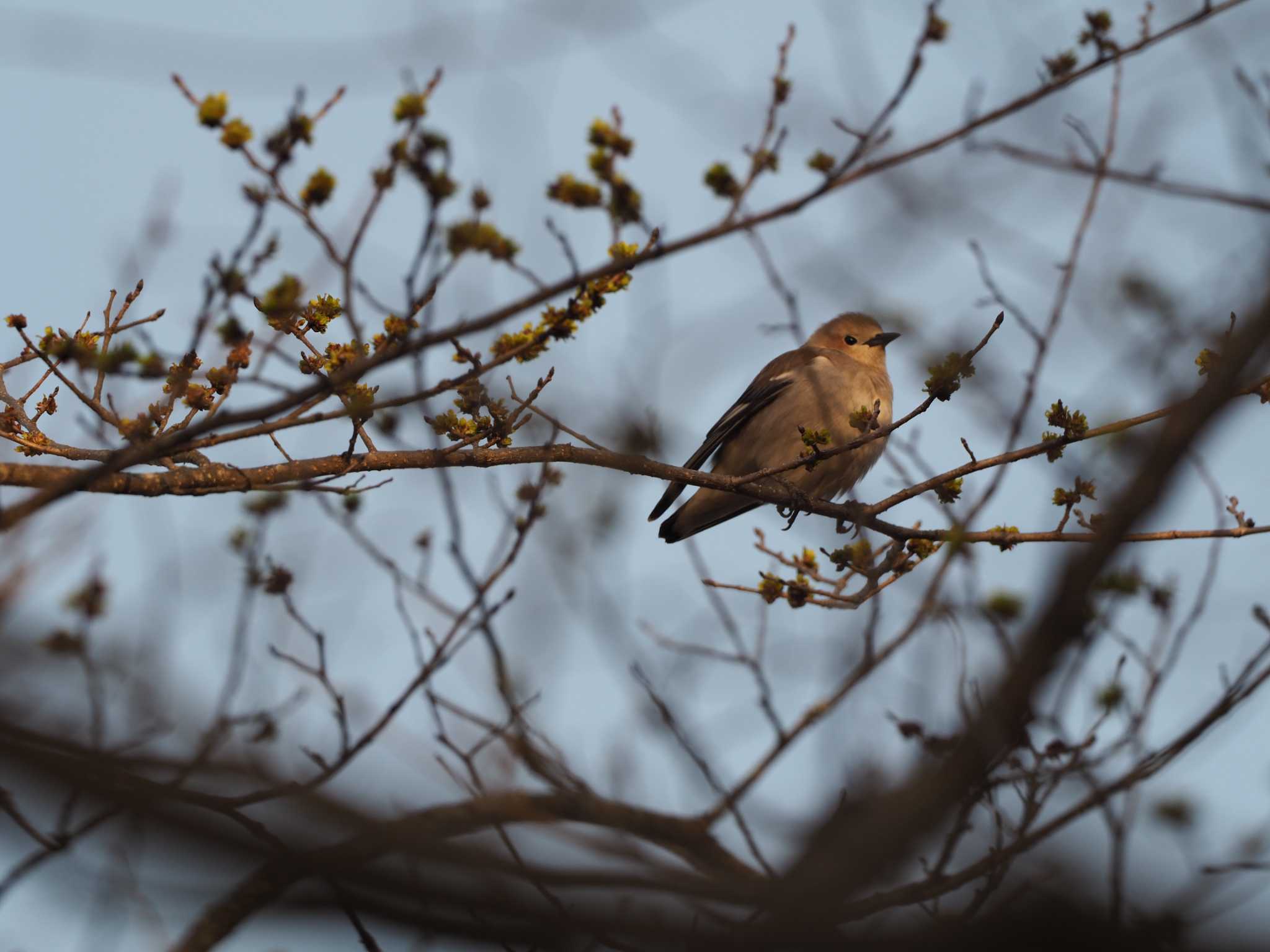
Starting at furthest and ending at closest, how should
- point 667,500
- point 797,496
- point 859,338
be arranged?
point 859,338
point 667,500
point 797,496

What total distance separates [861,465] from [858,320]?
2246 mm

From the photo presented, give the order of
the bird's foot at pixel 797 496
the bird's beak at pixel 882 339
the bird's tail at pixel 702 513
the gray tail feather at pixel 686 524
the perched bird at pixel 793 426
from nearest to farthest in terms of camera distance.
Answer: the bird's foot at pixel 797 496 < the perched bird at pixel 793 426 < the bird's tail at pixel 702 513 < the gray tail feather at pixel 686 524 < the bird's beak at pixel 882 339

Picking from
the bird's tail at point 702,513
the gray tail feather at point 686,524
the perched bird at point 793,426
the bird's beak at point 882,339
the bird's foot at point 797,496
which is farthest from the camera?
the bird's beak at point 882,339

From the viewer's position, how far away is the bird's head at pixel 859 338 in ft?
33.1

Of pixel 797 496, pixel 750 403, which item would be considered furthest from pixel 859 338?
pixel 797 496

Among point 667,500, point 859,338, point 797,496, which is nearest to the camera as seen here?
point 797,496

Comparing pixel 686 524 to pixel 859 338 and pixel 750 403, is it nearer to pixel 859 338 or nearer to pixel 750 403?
pixel 750 403

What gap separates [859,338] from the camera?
33.7 feet

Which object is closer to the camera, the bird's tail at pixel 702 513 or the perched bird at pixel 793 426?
the perched bird at pixel 793 426

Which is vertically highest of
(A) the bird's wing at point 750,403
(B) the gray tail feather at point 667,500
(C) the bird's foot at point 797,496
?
(A) the bird's wing at point 750,403

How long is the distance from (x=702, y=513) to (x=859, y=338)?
2354 mm

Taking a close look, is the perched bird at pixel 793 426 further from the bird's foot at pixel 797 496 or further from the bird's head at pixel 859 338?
the bird's foot at pixel 797 496

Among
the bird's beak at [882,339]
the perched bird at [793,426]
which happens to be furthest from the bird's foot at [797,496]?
the bird's beak at [882,339]

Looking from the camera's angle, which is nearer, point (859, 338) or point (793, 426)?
point (793, 426)
